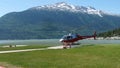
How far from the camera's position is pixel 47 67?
98.6 feet

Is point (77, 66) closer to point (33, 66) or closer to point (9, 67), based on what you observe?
point (33, 66)

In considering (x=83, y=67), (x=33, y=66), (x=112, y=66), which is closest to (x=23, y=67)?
(x=33, y=66)

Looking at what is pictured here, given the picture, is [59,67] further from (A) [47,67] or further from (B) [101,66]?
(B) [101,66]

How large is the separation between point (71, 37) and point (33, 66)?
52823 mm

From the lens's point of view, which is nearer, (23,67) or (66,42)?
(23,67)

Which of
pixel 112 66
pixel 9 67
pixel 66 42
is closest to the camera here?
pixel 112 66

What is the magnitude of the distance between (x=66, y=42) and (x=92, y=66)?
52.9 meters

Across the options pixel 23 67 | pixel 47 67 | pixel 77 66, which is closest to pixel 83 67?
pixel 77 66

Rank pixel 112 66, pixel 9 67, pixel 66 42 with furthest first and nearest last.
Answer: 1. pixel 66 42
2. pixel 9 67
3. pixel 112 66

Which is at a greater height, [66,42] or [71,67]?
[71,67]

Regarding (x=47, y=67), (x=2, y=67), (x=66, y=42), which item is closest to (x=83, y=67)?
(x=47, y=67)

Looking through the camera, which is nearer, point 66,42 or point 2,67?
point 2,67

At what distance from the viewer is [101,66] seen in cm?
2933

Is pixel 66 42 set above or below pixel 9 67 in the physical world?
below
